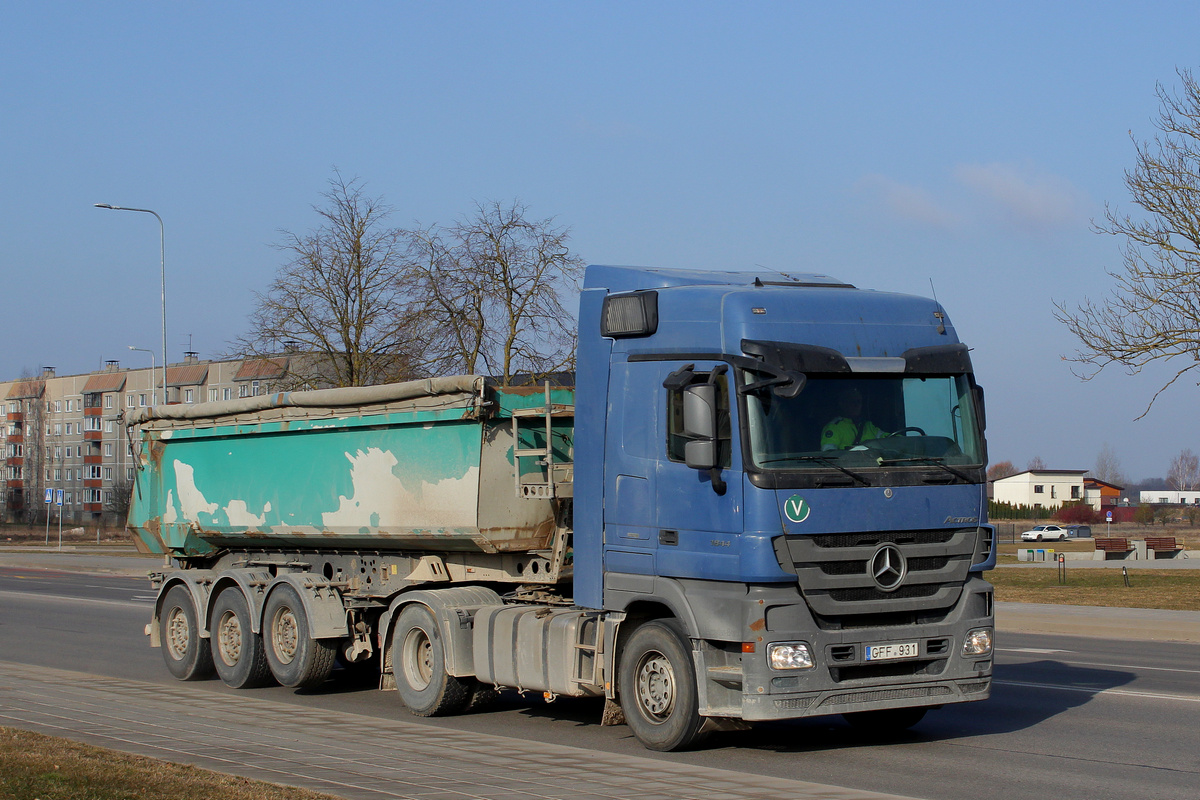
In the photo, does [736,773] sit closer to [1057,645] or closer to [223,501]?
[223,501]

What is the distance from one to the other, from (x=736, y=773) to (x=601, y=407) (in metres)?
2.99

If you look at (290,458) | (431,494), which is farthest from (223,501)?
(431,494)

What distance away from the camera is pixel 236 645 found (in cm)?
1379

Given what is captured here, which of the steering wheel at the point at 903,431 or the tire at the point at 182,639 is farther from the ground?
the steering wheel at the point at 903,431

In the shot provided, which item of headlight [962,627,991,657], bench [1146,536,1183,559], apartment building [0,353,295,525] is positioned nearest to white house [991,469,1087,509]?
apartment building [0,353,295,525]

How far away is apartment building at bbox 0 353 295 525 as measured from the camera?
372 feet

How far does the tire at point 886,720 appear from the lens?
404 inches

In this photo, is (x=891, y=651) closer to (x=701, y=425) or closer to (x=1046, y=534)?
(x=701, y=425)

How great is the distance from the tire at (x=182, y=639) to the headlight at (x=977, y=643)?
867cm

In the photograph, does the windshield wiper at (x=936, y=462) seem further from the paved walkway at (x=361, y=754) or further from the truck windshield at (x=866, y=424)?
the paved walkway at (x=361, y=754)

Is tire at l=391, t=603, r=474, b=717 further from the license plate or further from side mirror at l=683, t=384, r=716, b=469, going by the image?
the license plate

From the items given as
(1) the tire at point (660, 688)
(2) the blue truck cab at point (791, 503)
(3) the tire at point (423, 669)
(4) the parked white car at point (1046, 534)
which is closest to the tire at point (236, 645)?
(3) the tire at point (423, 669)

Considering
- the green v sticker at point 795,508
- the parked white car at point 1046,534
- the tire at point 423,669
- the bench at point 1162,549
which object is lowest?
the parked white car at point 1046,534

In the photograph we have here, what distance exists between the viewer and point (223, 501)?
563 inches
